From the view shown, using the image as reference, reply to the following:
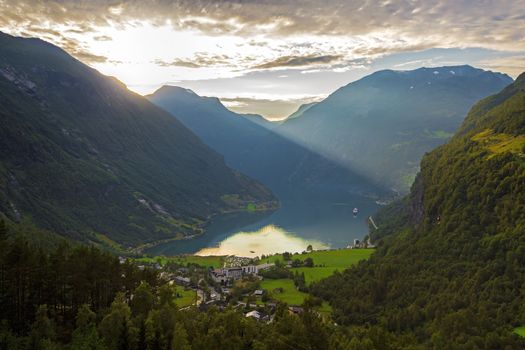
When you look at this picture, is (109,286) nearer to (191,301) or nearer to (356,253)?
(191,301)

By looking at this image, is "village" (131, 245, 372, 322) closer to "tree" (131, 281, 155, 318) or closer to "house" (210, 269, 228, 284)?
"house" (210, 269, 228, 284)

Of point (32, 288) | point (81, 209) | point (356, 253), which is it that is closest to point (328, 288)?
point (356, 253)

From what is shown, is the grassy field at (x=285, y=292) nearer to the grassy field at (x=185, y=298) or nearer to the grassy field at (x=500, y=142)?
the grassy field at (x=185, y=298)

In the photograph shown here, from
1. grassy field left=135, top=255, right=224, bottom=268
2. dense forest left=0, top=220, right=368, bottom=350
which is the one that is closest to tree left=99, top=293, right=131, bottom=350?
dense forest left=0, top=220, right=368, bottom=350

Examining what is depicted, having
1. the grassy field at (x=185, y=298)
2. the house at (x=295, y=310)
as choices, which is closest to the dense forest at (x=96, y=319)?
the house at (x=295, y=310)

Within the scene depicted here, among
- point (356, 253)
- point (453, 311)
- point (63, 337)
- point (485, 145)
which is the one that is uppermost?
point (485, 145)
